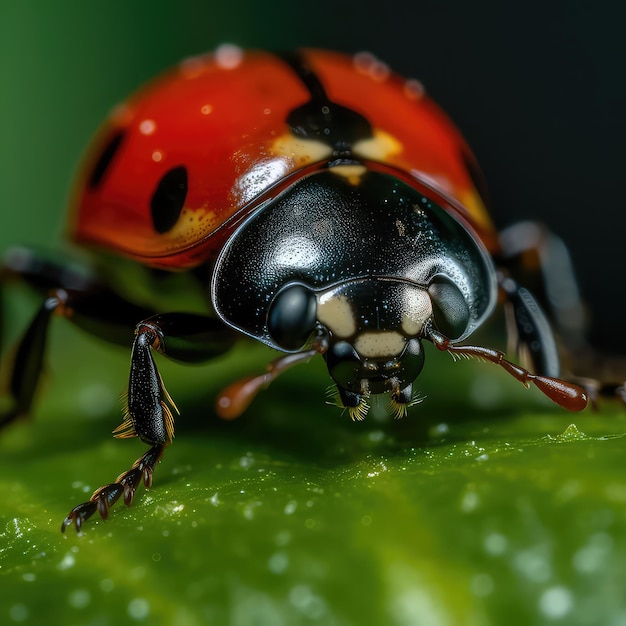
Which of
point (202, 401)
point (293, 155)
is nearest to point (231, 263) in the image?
point (293, 155)

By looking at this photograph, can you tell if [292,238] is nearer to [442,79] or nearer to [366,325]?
[366,325]

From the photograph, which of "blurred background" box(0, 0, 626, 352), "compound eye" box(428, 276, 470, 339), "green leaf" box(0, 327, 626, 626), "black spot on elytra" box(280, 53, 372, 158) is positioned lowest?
"blurred background" box(0, 0, 626, 352)

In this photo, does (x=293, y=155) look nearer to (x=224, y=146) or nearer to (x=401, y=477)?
(x=224, y=146)

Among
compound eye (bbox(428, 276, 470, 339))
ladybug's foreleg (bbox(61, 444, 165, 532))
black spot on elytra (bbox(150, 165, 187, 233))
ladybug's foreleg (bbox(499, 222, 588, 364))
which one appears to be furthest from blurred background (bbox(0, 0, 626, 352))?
ladybug's foreleg (bbox(61, 444, 165, 532))

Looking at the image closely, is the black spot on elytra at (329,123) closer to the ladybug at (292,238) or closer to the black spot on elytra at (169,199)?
the ladybug at (292,238)

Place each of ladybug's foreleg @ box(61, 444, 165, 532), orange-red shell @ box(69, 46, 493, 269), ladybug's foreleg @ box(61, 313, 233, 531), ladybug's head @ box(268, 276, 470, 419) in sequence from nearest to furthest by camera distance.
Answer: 1. ladybug's foreleg @ box(61, 444, 165, 532)
2. ladybug's head @ box(268, 276, 470, 419)
3. ladybug's foreleg @ box(61, 313, 233, 531)
4. orange-red shell @ box(69, 46, 493, 269)

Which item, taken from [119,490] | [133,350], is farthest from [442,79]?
[119,490]

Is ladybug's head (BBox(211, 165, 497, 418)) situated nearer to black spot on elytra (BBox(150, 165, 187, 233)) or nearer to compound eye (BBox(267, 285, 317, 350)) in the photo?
compound eye (BBox(267, 285, 317, 350))
